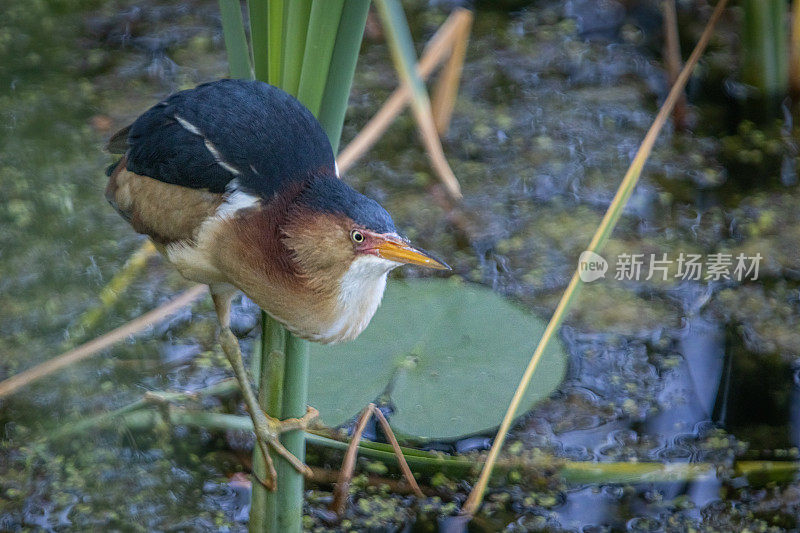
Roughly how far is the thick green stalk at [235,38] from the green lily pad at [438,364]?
2.34 feet

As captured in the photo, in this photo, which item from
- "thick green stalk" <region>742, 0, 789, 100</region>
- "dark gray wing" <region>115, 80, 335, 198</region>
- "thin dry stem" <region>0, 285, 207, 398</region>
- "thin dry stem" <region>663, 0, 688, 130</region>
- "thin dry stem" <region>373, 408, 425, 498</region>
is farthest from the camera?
"thin dry stem" <region>663, 0, 688, 130</region>

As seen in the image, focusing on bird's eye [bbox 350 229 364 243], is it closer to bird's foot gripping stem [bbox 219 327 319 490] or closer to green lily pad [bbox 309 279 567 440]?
bird's foot gripping stem [bbox 219 327 319 490]

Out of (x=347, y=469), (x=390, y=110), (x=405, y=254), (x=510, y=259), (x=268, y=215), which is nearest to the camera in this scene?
(x=405, y=254)

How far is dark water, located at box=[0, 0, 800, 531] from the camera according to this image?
1.81 metres

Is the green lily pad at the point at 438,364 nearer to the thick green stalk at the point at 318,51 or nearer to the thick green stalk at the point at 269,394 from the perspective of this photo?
the thick green stalk at the point at 269,394

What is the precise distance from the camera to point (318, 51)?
121 centimetres

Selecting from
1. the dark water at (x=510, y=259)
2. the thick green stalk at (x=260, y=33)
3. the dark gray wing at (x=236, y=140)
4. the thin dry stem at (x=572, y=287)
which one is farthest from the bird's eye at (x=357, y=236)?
the dark water at (x=510, y=259)

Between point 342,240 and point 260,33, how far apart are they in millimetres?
286

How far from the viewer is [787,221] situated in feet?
7.99

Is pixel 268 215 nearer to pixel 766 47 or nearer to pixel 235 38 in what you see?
pixel 235 38

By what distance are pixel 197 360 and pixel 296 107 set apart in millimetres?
990

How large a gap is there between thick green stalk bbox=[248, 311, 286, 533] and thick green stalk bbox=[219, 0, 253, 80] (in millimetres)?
342

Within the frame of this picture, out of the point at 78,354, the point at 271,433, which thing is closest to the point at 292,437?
the point at 271,433

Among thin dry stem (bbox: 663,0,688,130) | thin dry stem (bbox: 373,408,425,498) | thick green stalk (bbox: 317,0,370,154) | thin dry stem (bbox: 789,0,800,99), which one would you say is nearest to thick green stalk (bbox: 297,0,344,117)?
thick green stalk (bbox: 317,0,370,154)
